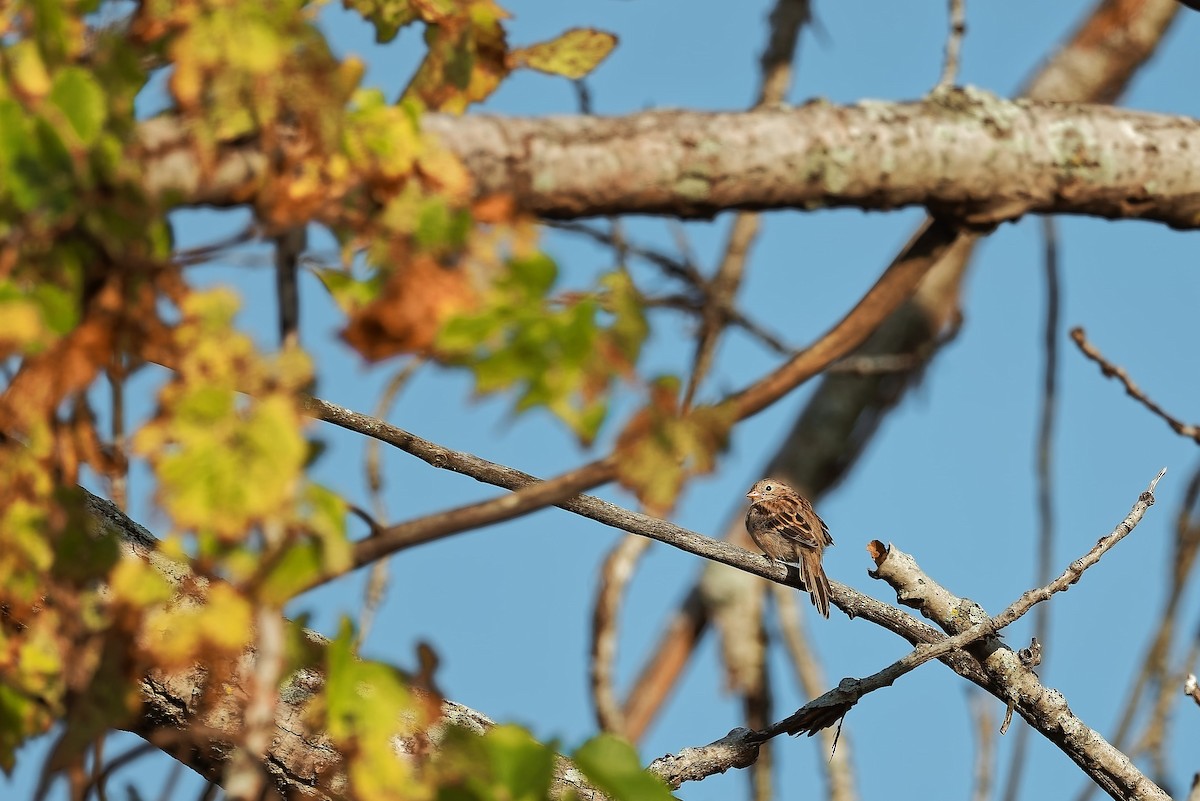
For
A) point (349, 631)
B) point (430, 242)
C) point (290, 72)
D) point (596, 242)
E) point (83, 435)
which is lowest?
point (349, 631)

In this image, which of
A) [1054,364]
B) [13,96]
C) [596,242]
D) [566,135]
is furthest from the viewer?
[1054,364]

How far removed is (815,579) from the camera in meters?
3.54

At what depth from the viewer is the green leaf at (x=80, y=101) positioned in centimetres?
161

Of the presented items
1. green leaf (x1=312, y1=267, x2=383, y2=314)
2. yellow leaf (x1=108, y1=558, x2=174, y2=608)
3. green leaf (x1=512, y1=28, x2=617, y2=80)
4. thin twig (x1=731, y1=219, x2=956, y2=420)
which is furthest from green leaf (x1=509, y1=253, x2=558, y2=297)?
green leaf (x1=512, y1=28, x2=617, y2=80)

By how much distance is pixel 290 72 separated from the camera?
1758 millimetres

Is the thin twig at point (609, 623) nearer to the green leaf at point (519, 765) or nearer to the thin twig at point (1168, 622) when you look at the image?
the thin twig at point (1168, 622)

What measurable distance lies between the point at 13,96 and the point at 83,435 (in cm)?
44

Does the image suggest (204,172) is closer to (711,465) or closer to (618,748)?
(711,465)

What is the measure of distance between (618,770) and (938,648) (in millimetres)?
1537

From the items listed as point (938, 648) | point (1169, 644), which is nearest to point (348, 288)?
point (938, 648)

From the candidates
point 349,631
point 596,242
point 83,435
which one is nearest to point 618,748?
point 349,631

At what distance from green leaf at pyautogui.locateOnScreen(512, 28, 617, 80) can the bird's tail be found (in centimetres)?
157

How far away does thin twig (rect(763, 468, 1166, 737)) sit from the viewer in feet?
10.0

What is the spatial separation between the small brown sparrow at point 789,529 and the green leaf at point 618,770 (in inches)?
72.9
